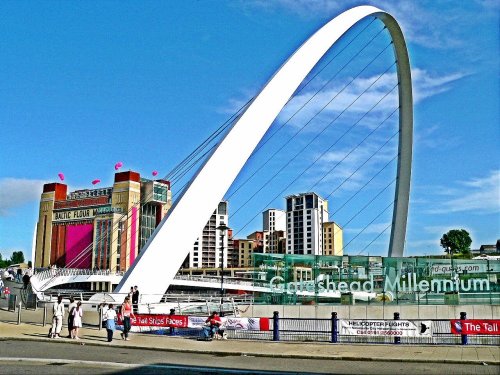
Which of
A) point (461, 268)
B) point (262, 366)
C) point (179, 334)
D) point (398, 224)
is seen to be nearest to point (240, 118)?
point (179, 334)

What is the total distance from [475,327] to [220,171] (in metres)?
12.2

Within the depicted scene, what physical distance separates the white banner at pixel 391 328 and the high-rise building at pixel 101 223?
10494 cm

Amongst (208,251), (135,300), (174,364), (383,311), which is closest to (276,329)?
(135,300)

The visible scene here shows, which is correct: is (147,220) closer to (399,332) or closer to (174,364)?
(399,332)

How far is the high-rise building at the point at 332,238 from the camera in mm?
189125

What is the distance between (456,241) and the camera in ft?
471

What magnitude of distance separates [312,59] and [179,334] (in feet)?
54.3

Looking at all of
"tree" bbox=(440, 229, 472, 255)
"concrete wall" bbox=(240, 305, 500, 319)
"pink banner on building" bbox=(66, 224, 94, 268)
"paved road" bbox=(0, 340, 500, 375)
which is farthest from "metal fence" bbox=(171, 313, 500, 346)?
"tree" bbox=(440, 229, 472, 255)

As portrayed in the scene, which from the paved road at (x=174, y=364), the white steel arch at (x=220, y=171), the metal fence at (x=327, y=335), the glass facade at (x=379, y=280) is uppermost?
the white steel arch at (x=220, y=171)

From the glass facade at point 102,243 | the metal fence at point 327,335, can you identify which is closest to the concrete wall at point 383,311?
the metal fence at point 327,335

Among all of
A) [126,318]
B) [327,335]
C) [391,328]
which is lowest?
[327,335]

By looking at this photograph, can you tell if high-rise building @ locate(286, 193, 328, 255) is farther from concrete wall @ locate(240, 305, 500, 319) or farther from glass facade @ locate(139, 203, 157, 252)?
concrete wall @ locate(240, 305, 500, 319)

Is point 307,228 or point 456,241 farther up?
point 307,228

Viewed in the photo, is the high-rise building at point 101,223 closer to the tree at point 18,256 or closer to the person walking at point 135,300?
the tree at point 18,256
